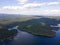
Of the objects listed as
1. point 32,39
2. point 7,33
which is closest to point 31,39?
point 32,39

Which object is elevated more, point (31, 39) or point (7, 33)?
point (7, 33)

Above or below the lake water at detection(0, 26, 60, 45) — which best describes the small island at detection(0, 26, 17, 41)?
above

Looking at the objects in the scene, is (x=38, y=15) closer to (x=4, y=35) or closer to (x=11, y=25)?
→ (x=11, y=25)

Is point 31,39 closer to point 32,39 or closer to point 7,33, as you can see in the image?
point 32,39

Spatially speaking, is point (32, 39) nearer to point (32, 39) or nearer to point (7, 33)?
point (32, 39)

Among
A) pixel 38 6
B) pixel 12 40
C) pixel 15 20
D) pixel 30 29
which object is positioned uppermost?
pixel 38 6

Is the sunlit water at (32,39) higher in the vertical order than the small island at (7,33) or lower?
lower

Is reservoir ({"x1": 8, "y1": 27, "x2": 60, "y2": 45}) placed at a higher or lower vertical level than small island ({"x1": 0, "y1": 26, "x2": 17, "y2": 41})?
lower

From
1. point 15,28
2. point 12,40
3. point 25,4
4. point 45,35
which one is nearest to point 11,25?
point 15,28
